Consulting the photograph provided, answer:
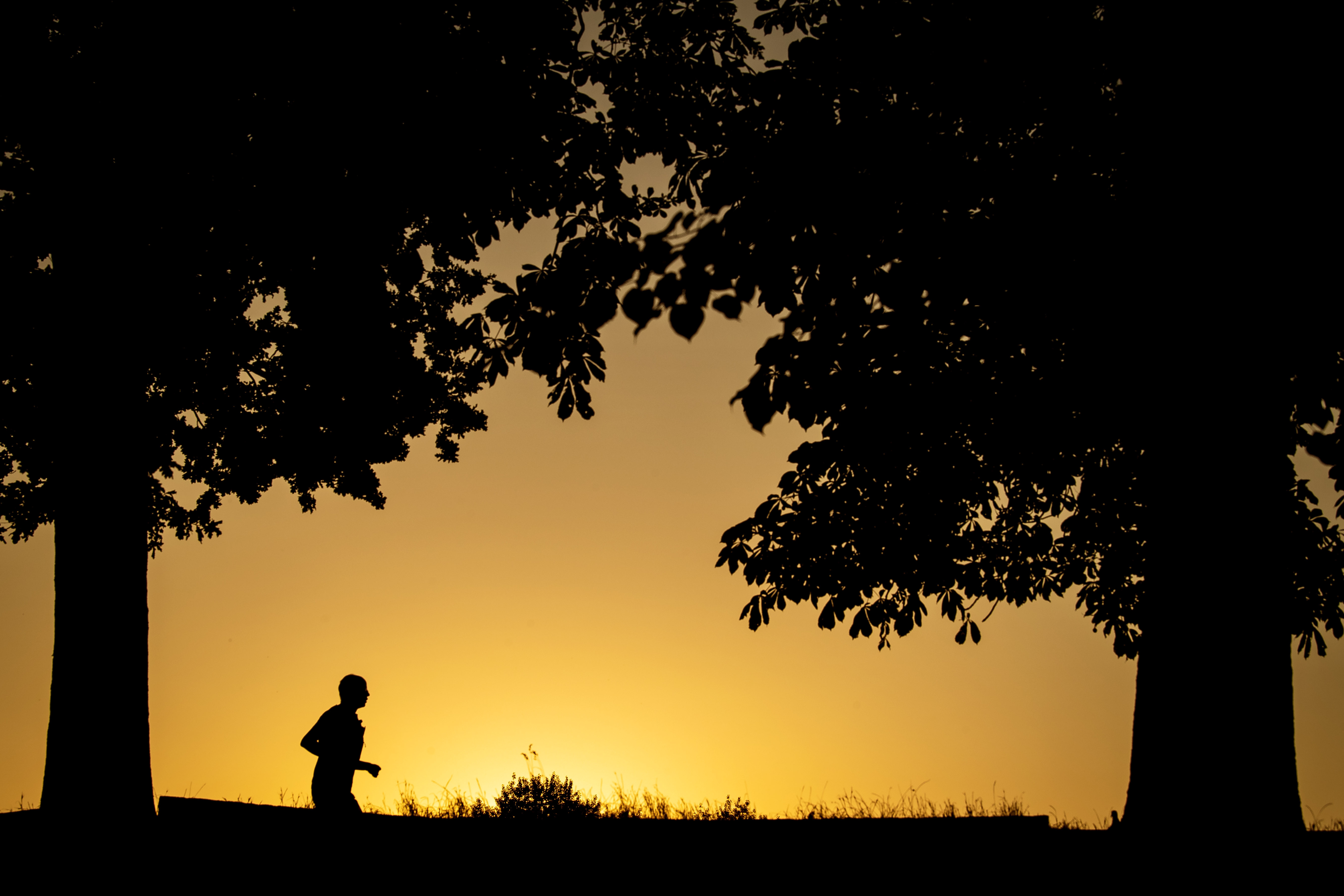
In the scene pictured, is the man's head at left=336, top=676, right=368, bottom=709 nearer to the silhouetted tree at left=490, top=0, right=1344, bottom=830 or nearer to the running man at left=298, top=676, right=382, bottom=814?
the running man at left=298, top=676, right=382, bottom=814

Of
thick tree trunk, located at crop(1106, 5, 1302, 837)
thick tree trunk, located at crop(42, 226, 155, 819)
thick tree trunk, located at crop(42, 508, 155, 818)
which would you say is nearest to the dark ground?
thick tree trunk, located at crop(42, 508, 155, 818)

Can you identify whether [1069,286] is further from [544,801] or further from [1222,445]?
[544,801]

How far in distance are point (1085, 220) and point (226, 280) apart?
892 centimetres

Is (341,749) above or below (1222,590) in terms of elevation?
below

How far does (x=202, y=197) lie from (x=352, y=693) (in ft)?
16.4

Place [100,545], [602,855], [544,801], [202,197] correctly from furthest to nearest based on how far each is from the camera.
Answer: [544,801] → [202,197] → [100,545] → [602,855]

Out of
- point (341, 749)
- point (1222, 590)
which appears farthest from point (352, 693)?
point (1222, 590)

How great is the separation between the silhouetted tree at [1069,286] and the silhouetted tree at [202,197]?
4.01 feet

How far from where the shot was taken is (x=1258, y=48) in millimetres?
4562

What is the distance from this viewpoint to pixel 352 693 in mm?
6449

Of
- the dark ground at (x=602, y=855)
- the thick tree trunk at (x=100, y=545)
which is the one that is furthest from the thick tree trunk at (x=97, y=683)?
the dark ground at (x=602, y=855)

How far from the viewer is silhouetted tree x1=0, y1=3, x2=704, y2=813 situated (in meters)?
6.57

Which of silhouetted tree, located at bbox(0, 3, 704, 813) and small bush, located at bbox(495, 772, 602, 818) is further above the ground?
silhouetted tree, located at bbox(0, 3, 704, 813)

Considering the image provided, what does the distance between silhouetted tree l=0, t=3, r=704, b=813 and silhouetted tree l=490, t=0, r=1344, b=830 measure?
1.22 meters
